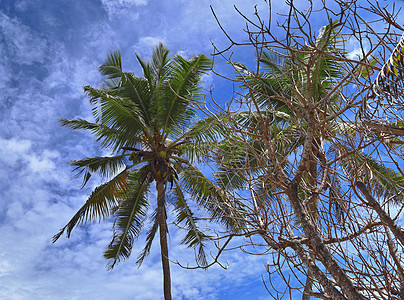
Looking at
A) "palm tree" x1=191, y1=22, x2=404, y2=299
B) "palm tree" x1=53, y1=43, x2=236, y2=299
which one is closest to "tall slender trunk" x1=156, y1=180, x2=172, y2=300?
"palm tree" x1=53, y1=43, x2=236, y2=299

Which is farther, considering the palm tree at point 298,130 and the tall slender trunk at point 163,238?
the tall slender trunk at point 163,238

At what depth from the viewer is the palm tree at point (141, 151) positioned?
1088 centimetres

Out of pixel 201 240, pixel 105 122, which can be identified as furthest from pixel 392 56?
pixel 105 122

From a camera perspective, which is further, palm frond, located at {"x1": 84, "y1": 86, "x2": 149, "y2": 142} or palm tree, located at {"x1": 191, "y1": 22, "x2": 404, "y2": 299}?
palm frond, located at {"x1": 84, "y1": 86, "x2": 149, "y2": 142}

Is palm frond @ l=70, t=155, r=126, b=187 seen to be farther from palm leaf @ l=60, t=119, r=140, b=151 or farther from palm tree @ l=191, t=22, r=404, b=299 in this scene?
palm tree @ l=191, t=22, r=404, b=299

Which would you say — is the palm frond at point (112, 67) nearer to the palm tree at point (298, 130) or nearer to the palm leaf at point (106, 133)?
the palm leaf at point (106, 133)

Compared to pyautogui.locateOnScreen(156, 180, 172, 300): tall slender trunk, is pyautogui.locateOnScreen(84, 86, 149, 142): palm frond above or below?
above

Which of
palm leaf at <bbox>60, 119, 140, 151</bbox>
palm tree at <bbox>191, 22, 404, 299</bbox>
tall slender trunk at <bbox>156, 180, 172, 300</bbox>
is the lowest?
palm tree at <bbox>191, 22, 404, 299</bbox>

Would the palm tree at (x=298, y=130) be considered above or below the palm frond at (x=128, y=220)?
below

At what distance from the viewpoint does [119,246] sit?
11047 millimetres

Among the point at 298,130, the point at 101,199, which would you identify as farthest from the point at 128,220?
the point at 298,130

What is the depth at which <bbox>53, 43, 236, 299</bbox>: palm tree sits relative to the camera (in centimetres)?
1088

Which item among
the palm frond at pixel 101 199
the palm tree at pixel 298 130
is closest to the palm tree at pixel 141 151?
→ the palm frond at pixel 101 199

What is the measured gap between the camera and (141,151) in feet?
36.8
